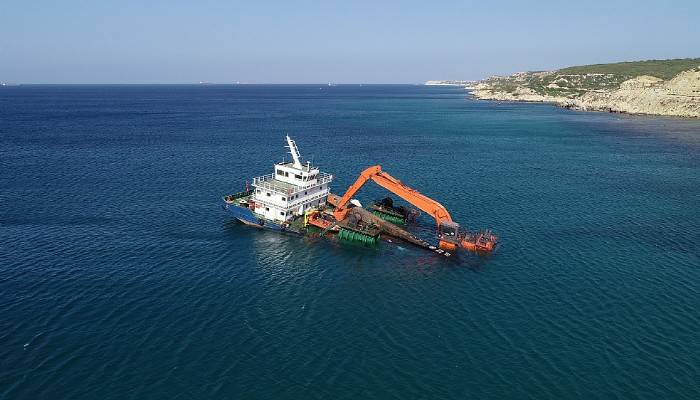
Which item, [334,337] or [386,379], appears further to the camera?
[334,337]

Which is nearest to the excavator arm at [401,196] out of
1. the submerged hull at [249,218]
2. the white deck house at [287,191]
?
the white deck house at [287,191]

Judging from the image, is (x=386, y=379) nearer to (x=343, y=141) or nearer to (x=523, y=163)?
(x=523, y=163)

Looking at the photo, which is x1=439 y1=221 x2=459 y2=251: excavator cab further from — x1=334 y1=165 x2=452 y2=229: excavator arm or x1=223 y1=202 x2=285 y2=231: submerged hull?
x1=223 y1=202 x2=285 y2=231: submerged hull

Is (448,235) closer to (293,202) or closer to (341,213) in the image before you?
(341,213)

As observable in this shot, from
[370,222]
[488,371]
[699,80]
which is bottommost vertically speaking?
[488,371]

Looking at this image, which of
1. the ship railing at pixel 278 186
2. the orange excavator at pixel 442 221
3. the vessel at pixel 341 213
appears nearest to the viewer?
the orange excavator at pixel 442 221

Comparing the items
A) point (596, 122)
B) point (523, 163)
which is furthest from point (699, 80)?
point (523, 163)

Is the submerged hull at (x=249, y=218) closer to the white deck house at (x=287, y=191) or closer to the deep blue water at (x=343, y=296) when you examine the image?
the white deck house at (x=287, y=191)
